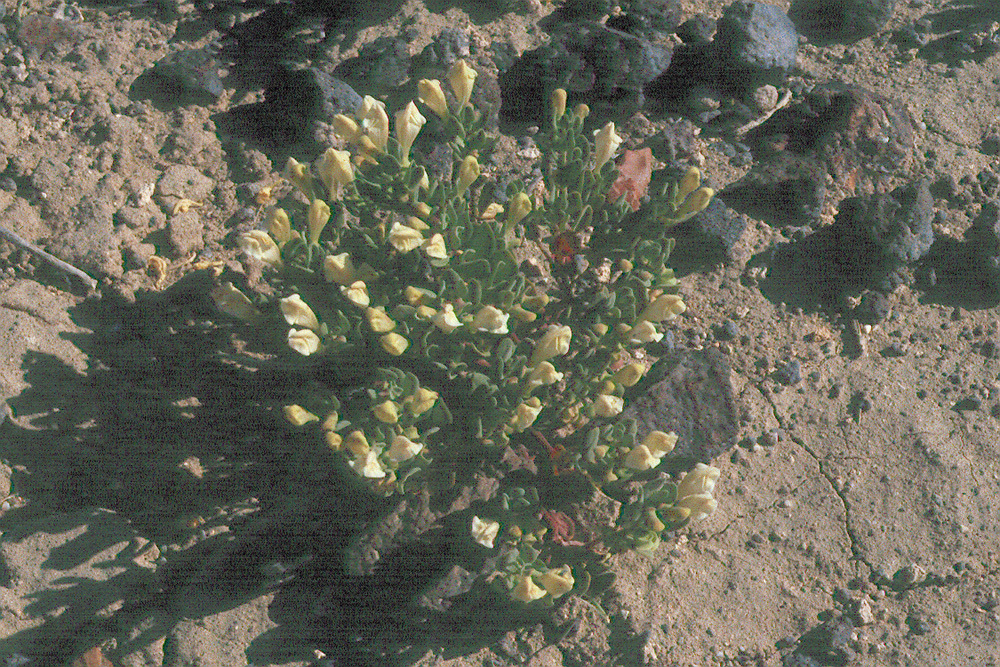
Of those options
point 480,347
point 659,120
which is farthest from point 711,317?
point 480,347

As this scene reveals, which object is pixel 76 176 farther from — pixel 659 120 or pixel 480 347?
pixel 659 120

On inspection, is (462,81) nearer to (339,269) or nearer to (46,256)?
(339,269)

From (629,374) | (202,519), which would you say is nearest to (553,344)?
(629,374)

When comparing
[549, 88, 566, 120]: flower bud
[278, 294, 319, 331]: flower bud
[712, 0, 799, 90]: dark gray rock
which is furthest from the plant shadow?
[712, 0, 799, 90]: dark gray rock

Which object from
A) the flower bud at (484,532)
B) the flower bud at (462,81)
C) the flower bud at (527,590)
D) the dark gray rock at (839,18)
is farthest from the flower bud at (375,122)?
the dark gray rock at (839,18)

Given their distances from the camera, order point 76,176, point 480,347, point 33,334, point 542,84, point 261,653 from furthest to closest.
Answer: point 542,84, point 76,176, point 33,334, point 261,653, point 480,347

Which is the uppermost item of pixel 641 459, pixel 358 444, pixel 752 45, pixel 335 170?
pixel 335 170
